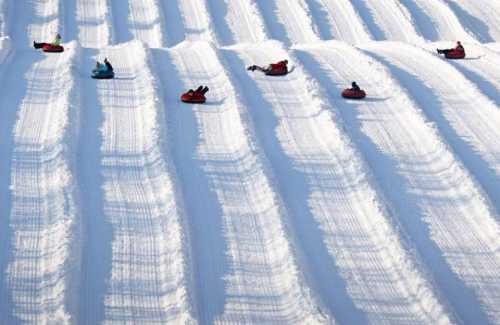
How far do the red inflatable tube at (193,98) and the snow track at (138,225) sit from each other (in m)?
0.49

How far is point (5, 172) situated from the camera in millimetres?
9109

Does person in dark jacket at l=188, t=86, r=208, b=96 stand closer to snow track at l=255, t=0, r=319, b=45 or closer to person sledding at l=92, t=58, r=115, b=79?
person sledding at l=92, t=58, r=115, b=79

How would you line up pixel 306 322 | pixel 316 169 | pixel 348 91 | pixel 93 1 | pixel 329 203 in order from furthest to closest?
1. pixel 93 1
2. pixel 348 91
3. pixel 316 169
4. pixel 329 203
5. pixel 306 322

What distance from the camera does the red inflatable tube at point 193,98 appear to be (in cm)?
1184

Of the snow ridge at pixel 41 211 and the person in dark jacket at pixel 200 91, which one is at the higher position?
the person in dark jacket at pixel 200 91

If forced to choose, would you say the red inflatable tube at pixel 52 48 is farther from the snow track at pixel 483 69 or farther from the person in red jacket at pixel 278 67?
the snow track at pixel 483 69

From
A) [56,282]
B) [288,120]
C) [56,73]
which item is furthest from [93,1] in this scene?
[56,282]

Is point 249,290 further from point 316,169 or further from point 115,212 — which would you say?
point 316,169

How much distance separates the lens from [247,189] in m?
9.16

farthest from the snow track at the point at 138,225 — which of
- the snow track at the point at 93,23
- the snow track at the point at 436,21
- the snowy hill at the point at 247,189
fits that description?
the snow track at the point at 436,21

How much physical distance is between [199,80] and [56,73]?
2412 mm

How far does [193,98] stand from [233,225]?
3876 millimetres

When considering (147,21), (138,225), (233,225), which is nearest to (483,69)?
(233,225)

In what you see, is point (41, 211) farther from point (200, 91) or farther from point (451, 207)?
point (451, 207)
